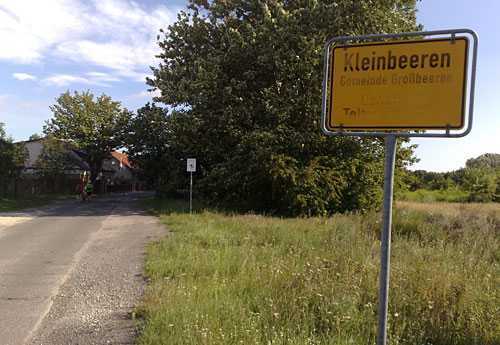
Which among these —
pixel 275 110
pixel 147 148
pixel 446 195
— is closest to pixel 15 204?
pixel 147 148

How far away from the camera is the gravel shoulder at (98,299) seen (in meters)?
5.18

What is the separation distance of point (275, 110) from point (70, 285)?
1515 centimetres

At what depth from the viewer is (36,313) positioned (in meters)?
6.07

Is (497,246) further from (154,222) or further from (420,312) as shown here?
(154,222)

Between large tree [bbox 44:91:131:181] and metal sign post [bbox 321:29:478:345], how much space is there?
4852 centimetres

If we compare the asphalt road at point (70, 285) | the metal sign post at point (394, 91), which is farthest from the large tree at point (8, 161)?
the metal sign post at point (394, 91)

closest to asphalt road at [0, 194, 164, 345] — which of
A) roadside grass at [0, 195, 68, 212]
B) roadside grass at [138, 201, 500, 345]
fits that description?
roadside grass at [138, 201, 500, 345]

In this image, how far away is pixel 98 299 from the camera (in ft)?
22.0

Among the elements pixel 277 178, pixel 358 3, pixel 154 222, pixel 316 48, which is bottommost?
pixel 154 222

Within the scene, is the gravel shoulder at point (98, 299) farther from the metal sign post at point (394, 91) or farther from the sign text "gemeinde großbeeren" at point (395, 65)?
the sign text "gemeinde großbeeren" at point (395, 65)

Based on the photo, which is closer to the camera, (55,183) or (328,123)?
(328,123)

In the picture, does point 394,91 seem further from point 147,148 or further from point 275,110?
point 147,148

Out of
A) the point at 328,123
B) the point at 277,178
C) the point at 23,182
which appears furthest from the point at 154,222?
the point at 23,182

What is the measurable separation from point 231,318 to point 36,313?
2.82m
